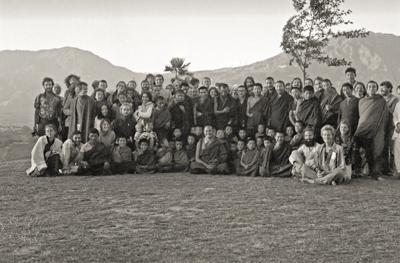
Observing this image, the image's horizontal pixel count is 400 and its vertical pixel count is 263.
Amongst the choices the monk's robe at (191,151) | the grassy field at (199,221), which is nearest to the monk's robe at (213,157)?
the monk's robe at (191,151)

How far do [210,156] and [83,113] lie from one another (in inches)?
120

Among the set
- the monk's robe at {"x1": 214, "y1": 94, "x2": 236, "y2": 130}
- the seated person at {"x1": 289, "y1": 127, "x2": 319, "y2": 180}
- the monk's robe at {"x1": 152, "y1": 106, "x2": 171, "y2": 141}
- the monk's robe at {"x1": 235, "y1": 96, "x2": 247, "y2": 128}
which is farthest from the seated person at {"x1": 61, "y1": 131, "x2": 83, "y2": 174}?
the seated person at {"x1": 289, "y1": 127, "x2": 319, "y2": 180}

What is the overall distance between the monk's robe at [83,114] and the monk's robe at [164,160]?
1.72 meters

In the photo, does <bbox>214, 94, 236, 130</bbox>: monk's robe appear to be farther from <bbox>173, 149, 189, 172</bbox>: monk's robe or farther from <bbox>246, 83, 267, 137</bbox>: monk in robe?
<bbox>173, 149, 189, 172</bbox>: monk's robe

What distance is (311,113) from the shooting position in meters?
10.1

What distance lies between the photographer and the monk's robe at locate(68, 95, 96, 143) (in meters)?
10.9

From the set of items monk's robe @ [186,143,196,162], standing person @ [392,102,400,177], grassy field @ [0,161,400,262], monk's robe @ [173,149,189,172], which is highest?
standing person @ [392,102,400,177]

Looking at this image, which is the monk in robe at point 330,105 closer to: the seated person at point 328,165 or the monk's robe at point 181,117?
the seated person at point 328,165

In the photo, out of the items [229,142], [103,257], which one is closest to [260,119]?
[229,142]

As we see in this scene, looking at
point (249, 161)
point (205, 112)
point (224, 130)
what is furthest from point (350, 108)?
point (205, 112)

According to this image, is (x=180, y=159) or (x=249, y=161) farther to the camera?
(x=180, y=159)

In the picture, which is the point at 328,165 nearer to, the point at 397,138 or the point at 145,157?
the point at 397,138

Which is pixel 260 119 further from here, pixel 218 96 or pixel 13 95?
pixel 13 95

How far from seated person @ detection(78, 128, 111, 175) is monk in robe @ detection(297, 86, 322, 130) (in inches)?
166
